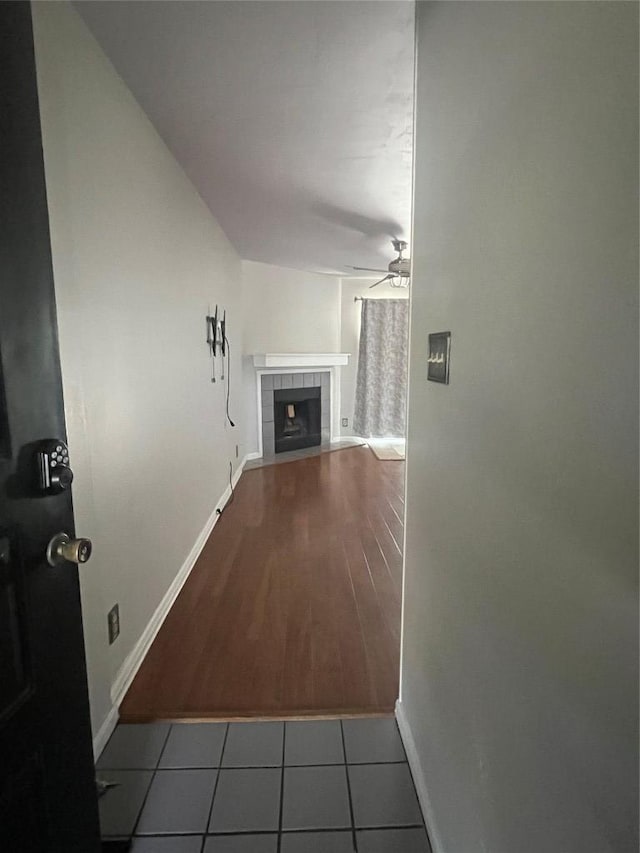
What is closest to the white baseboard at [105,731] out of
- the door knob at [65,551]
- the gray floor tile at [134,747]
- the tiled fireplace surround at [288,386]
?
the gray floor tile at [134,747]

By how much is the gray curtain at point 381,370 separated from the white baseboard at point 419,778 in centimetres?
494

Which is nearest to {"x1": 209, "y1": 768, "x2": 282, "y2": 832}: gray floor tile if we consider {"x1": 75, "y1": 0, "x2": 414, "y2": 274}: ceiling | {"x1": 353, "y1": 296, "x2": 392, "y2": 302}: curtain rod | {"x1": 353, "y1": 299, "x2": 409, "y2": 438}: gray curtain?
{"x1": 75, "y1": 0, "x2": 414, "y2": 274}: ceiling

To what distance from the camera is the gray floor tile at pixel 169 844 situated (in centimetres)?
114

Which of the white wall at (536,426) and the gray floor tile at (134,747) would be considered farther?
the gray floor tile at (134,747)

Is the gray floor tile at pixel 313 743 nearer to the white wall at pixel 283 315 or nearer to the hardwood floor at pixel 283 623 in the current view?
the hardwood floor at pixel 283 623

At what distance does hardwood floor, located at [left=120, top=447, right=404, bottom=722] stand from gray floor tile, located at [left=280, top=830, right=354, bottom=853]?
1.27 feet

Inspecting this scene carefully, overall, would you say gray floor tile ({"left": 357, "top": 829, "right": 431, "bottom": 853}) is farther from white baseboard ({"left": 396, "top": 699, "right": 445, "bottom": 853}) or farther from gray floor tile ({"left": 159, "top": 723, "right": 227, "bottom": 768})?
gray floor tile ({"left": 159, "top": 723, "right": 227, "bottom": 768})

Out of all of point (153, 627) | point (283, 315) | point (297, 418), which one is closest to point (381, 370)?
point (297, 418)

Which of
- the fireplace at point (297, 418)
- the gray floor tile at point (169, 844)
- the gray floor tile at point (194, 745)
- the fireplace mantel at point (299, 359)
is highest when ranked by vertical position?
the fireplace mantel at point (299, 359)

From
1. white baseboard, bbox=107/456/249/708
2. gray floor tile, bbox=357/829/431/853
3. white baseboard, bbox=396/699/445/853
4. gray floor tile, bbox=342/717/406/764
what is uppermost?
white baseboard, bbox=107/456/249/708

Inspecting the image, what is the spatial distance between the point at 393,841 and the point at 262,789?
0.39 m

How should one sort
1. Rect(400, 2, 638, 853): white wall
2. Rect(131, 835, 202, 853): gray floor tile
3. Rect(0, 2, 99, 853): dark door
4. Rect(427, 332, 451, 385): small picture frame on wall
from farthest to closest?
Rect(131, 835, 202, 853): gray floor tile → Rect(427, 332, 451, 385): small picture frame on wall → Rect(0, 2, 99, 853): dark door → Rect(400, 2, 638, 853): white wall

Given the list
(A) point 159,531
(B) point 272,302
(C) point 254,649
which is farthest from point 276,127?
(B) point 272,302

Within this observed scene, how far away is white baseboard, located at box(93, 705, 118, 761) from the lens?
1400mm
